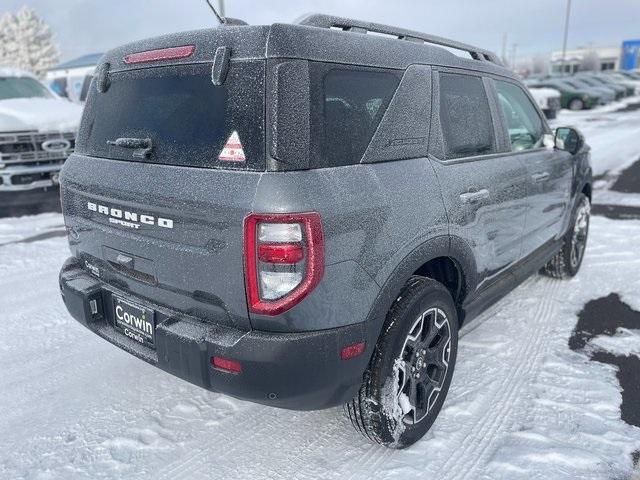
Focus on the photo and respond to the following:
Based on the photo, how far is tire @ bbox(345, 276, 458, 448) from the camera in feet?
7.63

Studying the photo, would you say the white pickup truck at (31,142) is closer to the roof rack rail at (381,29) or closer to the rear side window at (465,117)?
the roof rack rail at (381,29)

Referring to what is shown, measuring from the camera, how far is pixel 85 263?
9.07 feet

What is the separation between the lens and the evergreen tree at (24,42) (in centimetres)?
5694

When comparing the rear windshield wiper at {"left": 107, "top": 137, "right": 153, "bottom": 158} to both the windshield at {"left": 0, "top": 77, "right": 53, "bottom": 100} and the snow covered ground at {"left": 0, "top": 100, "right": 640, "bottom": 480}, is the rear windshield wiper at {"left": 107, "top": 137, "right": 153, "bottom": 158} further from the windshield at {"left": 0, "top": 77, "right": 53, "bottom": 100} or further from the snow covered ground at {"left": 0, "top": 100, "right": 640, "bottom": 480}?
the windshield at {"left": 0, "top": 77, "right": 53, "bottom": 100}

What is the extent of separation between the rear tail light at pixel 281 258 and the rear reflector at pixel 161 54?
2.82ft

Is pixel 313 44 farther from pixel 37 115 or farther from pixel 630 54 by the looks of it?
pixel 630 54

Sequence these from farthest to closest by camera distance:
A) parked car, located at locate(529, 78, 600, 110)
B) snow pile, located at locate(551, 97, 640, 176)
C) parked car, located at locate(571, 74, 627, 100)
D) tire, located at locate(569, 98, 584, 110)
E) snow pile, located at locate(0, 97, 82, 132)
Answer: parked car, located at locate(571, 74, 627, 100)
tire, located at locate(569, 98, 584, 110)
parked car, located at locate(529, 78, 600, 110)
snow pile, located at locate(551, 97, 640, 176)
snow pile, located at locate(0, 97, 82, 132)

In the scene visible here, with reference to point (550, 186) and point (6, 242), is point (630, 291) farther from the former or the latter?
point (6, 242)

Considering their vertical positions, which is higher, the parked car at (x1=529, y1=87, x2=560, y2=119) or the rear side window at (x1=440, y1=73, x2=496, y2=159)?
the rear side window at (x1=440, y1=73, x2=496, y2=159)

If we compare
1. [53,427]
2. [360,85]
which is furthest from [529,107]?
[53,427]

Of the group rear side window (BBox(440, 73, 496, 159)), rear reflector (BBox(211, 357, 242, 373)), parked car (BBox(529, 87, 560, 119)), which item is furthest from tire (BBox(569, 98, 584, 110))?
rear reflector (BBox(211, 357, 242, 373))

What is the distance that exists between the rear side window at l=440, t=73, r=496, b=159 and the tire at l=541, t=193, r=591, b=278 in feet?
6.45

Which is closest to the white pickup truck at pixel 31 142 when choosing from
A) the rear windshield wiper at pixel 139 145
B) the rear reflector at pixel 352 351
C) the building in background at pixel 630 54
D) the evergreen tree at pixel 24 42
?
the rear windshield wiper at pixel 139 145

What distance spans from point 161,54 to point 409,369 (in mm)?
1888
